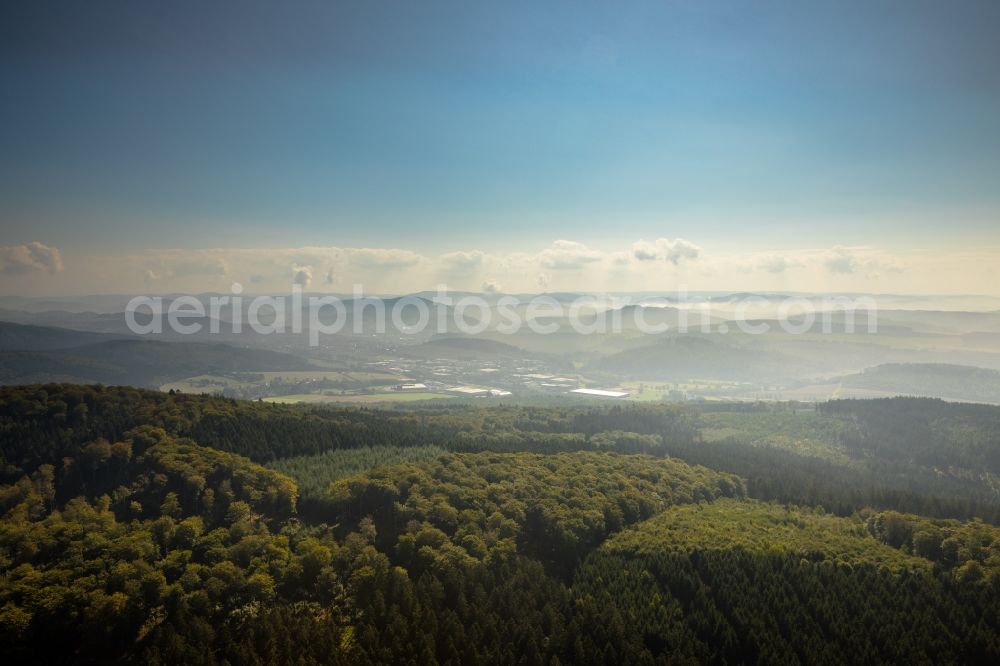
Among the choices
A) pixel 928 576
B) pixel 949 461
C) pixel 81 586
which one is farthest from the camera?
pixel 949 461

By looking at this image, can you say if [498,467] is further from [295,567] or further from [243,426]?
[243,426]

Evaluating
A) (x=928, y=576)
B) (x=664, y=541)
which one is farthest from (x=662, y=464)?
(x=928, y=576)

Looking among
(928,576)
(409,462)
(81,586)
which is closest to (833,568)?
(928,576)

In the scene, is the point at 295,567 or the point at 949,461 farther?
the point at 949,461

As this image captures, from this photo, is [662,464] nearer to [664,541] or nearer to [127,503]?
[664,541]

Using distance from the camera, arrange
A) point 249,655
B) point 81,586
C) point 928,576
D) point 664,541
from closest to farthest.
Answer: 1. point 249,655
2. point 81,586
3. point 928,576
4. point 664,541

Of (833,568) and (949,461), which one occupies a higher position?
(833,568)

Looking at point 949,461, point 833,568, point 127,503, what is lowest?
point 949,461
